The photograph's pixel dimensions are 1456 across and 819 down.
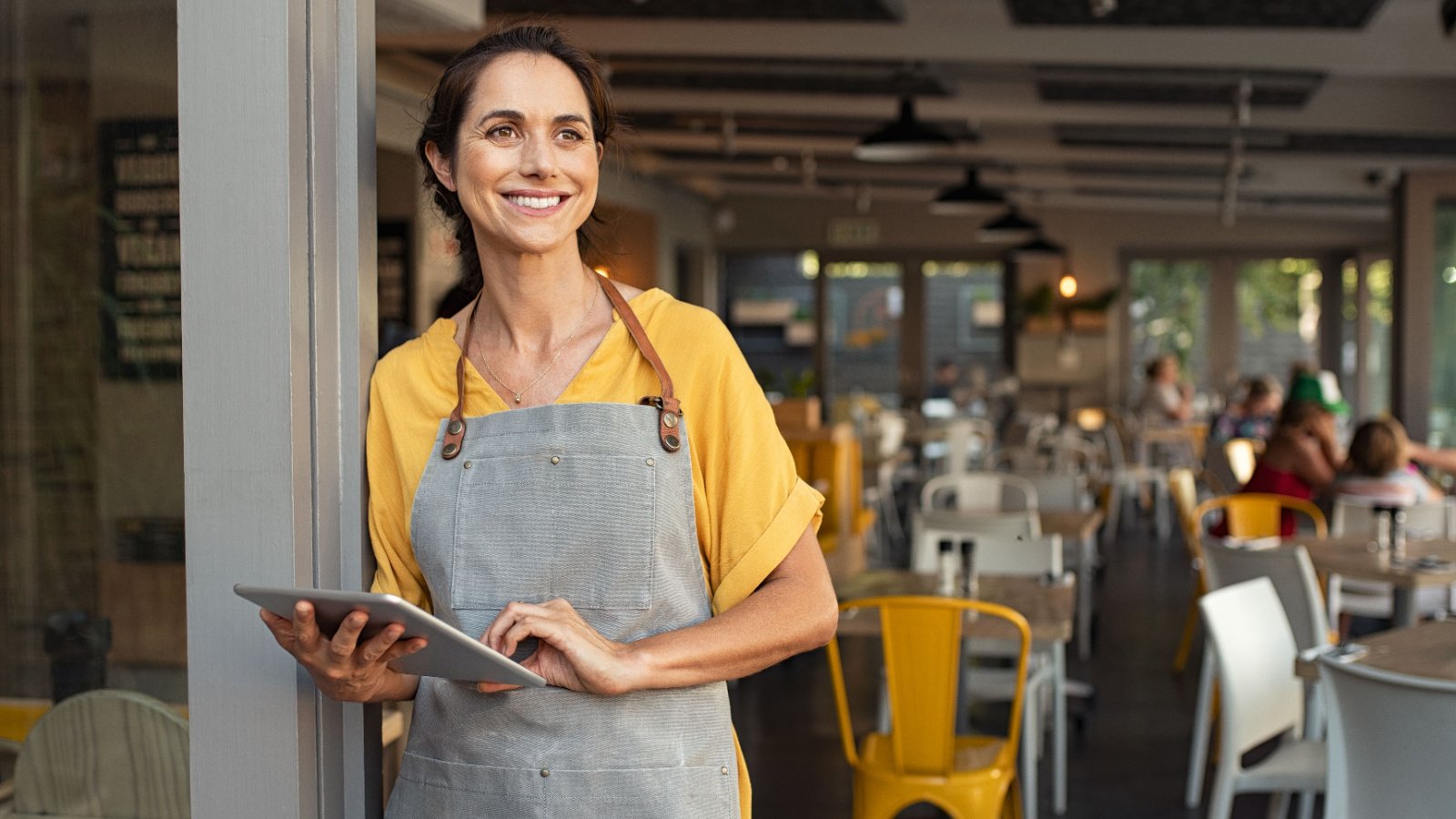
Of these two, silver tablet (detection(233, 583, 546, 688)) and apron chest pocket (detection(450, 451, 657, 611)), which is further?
apron chest pocket (detection(450, 451, 657, 611))

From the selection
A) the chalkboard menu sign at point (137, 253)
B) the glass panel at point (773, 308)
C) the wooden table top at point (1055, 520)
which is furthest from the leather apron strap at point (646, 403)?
the glass panel at point (773, 308)

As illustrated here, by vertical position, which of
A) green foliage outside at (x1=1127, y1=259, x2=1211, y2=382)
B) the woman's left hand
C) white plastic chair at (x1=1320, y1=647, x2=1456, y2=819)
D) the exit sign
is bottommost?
white plastic chair at (x1=1320, y1=647, x2=1456, y2=819)

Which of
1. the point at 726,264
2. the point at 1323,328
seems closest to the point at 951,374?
the point at 726,264

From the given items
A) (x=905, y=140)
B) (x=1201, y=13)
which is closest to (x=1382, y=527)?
(x=905, y=140)

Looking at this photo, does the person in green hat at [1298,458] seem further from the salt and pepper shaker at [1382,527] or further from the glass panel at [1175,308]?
the glass panel at [1175,308]

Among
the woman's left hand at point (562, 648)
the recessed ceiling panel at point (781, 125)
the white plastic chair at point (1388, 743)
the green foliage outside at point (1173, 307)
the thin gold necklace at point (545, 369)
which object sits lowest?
the white plastic chair at point (1388, 743)

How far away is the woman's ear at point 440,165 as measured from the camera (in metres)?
1.59

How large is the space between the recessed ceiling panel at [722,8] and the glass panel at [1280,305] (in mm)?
10945

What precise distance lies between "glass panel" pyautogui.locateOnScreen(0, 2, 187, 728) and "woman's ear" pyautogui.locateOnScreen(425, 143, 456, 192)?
35cm

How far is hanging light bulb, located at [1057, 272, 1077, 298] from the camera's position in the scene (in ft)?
54.4

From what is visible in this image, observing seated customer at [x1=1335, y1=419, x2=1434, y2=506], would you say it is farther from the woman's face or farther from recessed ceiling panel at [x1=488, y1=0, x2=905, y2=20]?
the woman's face

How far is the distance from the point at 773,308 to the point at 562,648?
1672cm

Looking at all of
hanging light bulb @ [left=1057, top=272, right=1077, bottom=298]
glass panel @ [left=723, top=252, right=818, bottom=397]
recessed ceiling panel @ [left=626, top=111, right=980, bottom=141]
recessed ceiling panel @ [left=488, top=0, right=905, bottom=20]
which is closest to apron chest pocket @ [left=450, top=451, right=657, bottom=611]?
recessed ceiling panel @ [left=488, top=0, right=905, bottom=20]

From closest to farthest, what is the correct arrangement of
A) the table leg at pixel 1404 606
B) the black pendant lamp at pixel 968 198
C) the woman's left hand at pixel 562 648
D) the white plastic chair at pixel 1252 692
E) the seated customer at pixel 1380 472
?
the woman's left hand at pixel 562 648, the white plastic chair at pixel 1252 692, the table leg at pixel 1404 606, the seated customer at pixel 1380 472, the black pendant lamp at pixel 968 198
